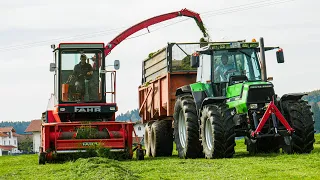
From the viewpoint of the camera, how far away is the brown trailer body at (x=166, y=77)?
20484mm

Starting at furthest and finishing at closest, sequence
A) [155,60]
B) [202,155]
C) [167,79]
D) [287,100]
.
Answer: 1. [155,60]
2. [167,79]
3. [202,155]
4. [287,100]

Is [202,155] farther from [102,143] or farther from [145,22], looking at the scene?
[145,22]

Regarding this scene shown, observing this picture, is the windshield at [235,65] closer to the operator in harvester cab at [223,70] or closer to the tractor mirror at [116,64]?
the operator in harvester cab at [223,70]

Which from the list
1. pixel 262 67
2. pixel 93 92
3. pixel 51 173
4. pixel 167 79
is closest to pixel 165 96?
pixel 167 79

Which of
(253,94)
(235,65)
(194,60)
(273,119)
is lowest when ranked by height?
(273,119)

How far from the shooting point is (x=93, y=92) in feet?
68.0

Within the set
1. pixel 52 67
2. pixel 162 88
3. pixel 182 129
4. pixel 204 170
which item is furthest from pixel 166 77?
pixel 204 170

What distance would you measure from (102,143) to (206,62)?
11.1 feet

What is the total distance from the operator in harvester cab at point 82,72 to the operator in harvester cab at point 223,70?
4183 mm

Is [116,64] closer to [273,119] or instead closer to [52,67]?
[52,67]

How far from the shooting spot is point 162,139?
22125mm

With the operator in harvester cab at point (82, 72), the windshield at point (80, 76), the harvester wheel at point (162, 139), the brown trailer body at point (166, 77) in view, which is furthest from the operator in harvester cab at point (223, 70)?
the harvester wheel at point (162, 139)

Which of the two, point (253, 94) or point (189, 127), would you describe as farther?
point (189, 127)

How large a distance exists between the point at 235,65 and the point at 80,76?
4.73m
